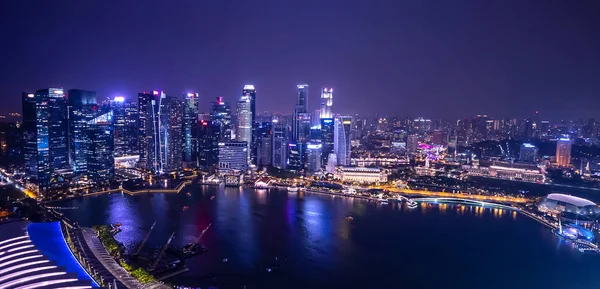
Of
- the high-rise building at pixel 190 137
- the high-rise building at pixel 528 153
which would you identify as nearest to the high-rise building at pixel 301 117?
the high-rise building at pixel 190 137

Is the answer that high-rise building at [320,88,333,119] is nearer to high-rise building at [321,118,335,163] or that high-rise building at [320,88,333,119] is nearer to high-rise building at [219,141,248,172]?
high-rise building at [321,118,335,163]

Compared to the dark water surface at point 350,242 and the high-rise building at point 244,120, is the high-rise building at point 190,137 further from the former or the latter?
the dark water surface at point 350,242

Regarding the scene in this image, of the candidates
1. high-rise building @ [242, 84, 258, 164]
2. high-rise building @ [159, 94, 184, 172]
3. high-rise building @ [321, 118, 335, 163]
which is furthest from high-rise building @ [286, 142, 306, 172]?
high-rise building @ [159, 94, 184, 172]

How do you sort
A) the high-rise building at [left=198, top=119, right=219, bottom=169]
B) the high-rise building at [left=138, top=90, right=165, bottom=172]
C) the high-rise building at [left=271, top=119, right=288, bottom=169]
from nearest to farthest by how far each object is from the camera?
the high-rise building at [left=138, top=90, right=165, bottom=172] < the high-rise building at [left=198, top=119, right=219, bottom=169] < the high-rise building at [left=271, top=119, right=288, bottom=169]

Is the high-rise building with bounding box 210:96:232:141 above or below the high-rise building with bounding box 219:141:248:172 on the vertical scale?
above

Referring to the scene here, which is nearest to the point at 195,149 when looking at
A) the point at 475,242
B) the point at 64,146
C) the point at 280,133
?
the point at 280,133
